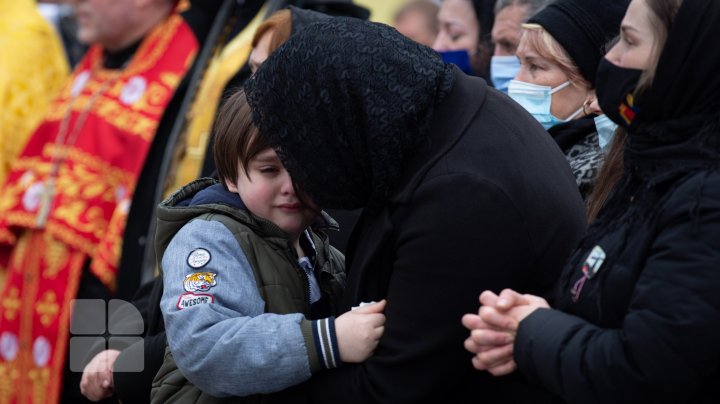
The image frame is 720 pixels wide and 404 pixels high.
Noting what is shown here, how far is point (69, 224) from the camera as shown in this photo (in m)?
5.66

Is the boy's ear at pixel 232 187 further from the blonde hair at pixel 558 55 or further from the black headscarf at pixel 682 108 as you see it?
the blonde hair at pixel 558 55

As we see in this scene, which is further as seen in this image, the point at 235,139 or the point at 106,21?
the point at 106,21

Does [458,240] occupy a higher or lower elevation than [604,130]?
higher

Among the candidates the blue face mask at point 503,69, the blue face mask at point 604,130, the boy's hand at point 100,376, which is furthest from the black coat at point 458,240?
the blue face mask at point 503,69

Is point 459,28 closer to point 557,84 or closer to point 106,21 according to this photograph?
point 557,84

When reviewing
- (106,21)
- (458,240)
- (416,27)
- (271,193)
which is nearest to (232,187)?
(271,193)

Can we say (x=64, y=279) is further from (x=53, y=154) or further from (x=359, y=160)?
(x=359, y=160)

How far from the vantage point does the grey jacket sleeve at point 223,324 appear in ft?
9.00

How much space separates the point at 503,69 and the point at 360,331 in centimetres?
211

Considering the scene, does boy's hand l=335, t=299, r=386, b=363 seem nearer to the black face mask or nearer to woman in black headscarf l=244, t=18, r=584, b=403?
woman in black headscarf l=244, t=18, r=584, b=403

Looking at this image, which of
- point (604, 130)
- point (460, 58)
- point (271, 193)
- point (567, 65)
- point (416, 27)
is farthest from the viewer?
point (416, 27)

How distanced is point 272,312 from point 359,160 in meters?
Answer: 0.51

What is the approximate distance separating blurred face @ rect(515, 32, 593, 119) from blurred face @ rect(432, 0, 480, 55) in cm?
151

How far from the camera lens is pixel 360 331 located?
2.67 m
